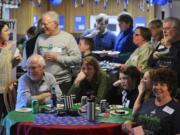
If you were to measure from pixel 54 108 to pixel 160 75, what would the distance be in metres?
1.06

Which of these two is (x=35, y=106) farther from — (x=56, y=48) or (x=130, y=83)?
(x=56, y=48)

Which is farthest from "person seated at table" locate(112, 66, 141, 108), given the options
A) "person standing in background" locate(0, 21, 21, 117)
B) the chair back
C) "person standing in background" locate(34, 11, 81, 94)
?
"person standing in background" locate(0, 21, 21, 117)

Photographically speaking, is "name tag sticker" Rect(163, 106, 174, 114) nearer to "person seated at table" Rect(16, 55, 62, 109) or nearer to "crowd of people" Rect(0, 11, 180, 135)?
"crowd of people" Rect(0, 11, 180, 135)

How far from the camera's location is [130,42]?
17.2 feet

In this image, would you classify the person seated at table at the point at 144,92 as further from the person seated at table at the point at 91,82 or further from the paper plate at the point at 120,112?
the person seated at table at the point at 91,82

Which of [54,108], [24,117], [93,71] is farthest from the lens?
[93,71]

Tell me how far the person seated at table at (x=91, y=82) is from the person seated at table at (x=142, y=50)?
0.27 m

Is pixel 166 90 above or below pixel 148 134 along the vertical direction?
above

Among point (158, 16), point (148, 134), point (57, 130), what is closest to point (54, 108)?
point (57, 130)

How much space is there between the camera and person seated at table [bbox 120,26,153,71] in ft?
14.2

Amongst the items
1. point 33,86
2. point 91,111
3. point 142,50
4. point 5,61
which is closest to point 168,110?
point 91,111

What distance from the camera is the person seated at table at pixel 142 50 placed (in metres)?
4.32

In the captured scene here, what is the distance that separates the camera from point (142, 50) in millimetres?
4387

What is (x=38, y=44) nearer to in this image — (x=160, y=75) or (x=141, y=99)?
(x=141, y=99)
